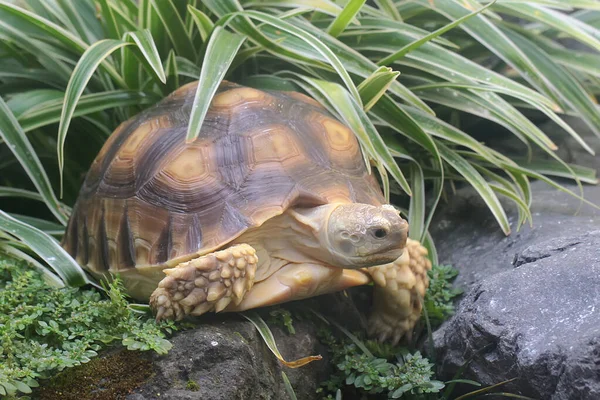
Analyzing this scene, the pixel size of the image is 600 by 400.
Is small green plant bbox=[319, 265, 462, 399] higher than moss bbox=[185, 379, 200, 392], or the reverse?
moss bbox=[185, 379, 200, 392]

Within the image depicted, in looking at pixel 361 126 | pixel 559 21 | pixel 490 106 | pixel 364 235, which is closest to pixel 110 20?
pixel 361 126

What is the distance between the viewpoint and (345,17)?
8.70ft

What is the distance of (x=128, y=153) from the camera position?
7.19 feet

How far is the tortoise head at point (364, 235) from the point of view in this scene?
185 centimetres

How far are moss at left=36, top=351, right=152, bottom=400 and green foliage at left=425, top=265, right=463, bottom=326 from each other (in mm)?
1060

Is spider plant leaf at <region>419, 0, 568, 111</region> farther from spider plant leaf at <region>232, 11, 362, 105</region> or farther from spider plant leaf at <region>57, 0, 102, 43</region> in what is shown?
spider plant leaf at <region>57, 0, 102, 43</region>

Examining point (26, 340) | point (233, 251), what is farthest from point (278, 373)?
point (26, 340)

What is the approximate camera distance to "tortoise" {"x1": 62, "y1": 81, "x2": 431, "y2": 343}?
1863 millimetres

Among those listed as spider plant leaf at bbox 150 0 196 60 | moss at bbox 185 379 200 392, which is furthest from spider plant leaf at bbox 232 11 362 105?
moss at bbox 185 379 200 392

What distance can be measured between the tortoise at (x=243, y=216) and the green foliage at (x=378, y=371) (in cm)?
13

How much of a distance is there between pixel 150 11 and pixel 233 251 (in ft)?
4.42

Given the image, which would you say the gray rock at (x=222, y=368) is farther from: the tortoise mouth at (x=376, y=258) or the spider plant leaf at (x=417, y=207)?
the spider plant leaf at (x=417, y=207)

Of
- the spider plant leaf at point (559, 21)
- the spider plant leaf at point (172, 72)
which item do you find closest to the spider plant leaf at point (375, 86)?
the spider plant leaf at point (172, 72)

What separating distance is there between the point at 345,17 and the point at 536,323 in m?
1.51
